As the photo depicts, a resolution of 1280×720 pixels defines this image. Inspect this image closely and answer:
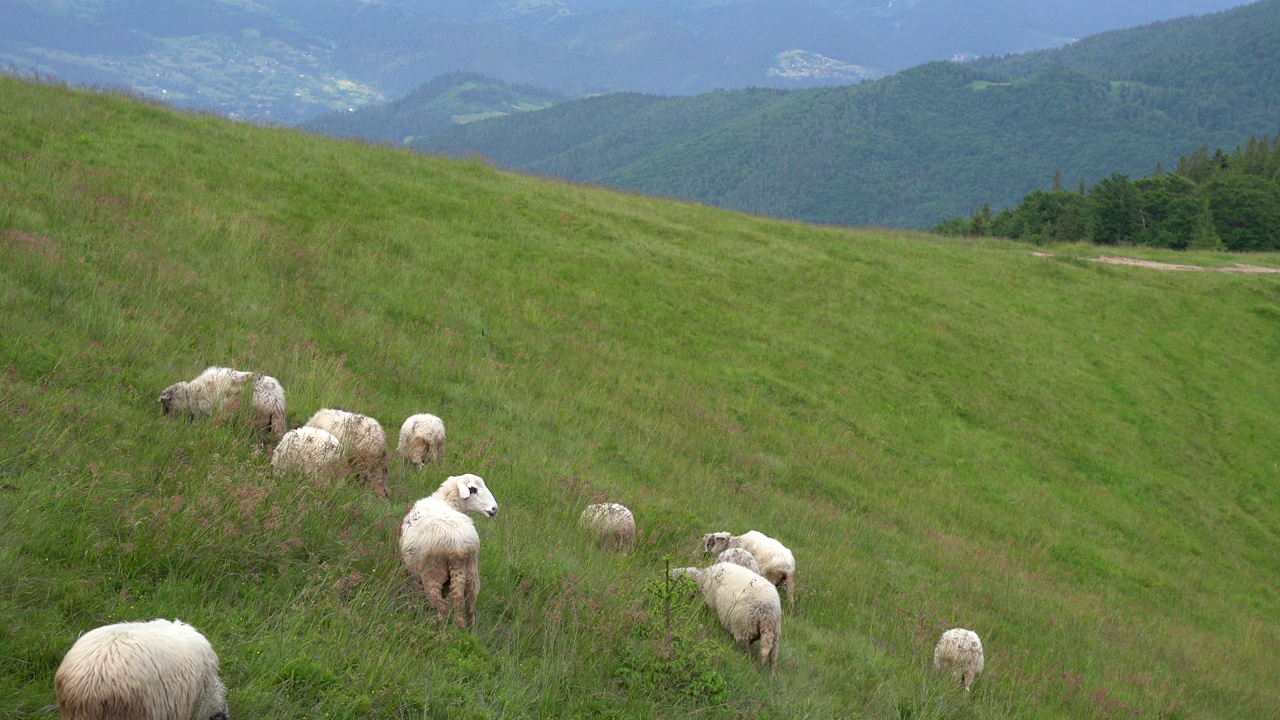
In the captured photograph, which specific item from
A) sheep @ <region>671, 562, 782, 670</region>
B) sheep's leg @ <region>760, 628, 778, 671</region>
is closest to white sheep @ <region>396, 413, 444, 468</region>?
sheep @ <region>671, 562, 782, 670</region>

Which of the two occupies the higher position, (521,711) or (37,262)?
(37,262)

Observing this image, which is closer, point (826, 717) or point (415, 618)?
point (415, 618)

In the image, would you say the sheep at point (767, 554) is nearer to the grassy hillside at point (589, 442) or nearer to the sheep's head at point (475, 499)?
the grassy hillside at point (589, 442)

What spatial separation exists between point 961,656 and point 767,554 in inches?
92.1

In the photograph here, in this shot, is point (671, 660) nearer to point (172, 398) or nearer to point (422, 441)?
point (422, 441)

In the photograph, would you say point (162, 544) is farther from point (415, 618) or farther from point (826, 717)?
point (826, 717)

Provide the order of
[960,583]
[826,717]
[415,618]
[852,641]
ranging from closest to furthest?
[415,618], [826,717], [852,641], [960,583]

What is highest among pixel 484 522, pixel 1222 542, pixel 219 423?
pixel 219 423

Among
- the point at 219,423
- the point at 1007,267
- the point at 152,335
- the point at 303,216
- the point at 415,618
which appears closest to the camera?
the point at 415,618

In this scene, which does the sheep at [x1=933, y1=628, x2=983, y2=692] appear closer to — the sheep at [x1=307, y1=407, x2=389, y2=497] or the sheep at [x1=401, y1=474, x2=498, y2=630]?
the sheep at [x1=401, y1=474, x2=498, y2=630]

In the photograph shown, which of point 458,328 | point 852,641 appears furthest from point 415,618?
point 458,328

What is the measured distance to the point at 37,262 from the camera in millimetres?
10867

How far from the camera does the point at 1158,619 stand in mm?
15742

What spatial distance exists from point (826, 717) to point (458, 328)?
42.3ft
